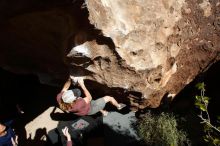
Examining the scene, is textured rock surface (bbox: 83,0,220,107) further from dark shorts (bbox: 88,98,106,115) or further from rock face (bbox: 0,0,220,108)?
dark shorts (bbox: 88,98,106,115)

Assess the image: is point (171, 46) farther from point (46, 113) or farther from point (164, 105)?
point (46, 113)

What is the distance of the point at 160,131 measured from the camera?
635 centimetres

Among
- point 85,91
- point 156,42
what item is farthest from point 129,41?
point 85,91

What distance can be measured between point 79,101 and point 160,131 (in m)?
1.41

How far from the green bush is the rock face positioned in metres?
0.25

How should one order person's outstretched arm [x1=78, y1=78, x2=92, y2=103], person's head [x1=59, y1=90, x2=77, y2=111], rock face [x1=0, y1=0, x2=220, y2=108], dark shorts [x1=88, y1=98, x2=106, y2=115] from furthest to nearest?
dark shorts [x1=88, y1=98, x2=106, y2=115] < person's outstretched arm [x1=78, y1=78, x2=92, y2=103] < person's head [x1=59, y1=90, x2=77, y2=111] < rock face [x1=0, y1=0, x2=220, y2=108]

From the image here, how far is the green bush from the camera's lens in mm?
6301

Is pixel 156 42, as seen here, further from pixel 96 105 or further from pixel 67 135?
pixel 67 135

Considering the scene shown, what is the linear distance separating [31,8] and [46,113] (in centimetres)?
258

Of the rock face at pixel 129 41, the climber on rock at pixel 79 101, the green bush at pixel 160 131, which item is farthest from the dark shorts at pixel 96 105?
the green bush at pixel 160 131

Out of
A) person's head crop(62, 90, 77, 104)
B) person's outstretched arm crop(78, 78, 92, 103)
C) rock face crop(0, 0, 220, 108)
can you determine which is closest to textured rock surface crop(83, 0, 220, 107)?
rock face crop(0, 0, 220, 108)

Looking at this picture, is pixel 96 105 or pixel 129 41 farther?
pixel 96 105

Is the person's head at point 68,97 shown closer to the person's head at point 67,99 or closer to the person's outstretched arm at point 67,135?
the person's head at point 67,99

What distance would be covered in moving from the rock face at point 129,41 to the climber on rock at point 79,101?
0.81ft
